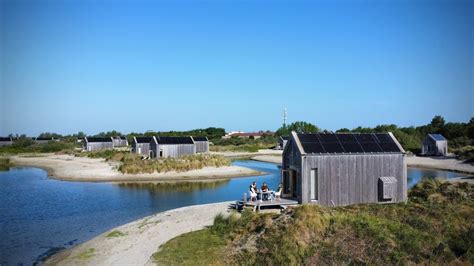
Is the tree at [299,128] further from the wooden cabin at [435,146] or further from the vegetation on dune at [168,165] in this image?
the vegetation on dune at [168,165]

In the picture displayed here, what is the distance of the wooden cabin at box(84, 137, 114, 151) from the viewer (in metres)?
86.8

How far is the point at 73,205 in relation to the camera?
31.3 metres

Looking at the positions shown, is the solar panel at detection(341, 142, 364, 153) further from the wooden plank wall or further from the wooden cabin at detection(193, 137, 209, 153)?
the wooden cabin at detection(193, 137, 209, 153)

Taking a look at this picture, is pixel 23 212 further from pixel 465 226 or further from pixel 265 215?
pixel 465 226

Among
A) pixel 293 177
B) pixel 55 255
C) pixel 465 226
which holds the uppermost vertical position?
pixel 293 177

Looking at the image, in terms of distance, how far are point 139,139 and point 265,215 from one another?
51462mm

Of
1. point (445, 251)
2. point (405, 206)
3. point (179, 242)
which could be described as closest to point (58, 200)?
point (179, 242)

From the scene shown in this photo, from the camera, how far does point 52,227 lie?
949 inches

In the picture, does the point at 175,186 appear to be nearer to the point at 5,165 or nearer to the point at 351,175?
the point at 351,175

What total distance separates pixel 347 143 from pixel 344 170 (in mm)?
1650

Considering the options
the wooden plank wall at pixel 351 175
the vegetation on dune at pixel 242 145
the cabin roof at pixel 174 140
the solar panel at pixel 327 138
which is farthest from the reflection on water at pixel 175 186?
the vegetation on dune at pixel 242 145

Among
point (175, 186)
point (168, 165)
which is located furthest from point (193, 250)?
point (168, 165)

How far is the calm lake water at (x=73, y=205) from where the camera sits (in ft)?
69.1

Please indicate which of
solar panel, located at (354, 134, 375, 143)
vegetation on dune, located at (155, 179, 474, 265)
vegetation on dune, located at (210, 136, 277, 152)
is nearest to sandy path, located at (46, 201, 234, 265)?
vegetation on dune, located at (155, 179, 474, 265)
